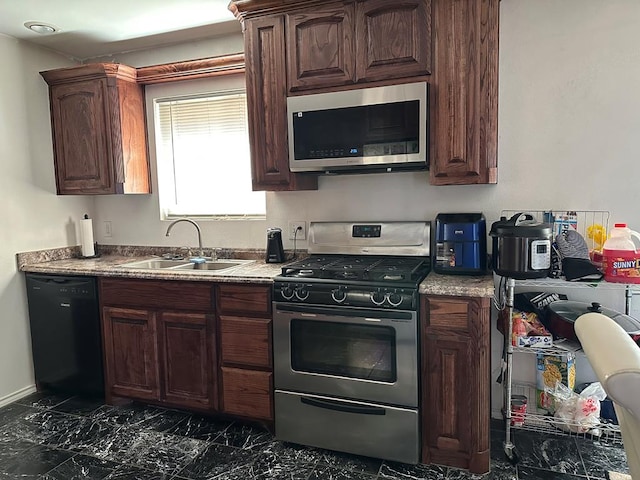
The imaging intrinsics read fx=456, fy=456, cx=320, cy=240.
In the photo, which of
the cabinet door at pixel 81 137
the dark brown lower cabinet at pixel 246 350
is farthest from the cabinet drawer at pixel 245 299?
the cabinet door at pixel 81 137

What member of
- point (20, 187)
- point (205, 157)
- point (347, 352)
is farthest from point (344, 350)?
point (20, 187)

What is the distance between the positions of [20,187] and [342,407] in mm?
2639

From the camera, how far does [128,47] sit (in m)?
3.31

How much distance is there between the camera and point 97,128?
10.3 ft

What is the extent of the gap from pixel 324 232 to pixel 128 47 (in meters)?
2.02

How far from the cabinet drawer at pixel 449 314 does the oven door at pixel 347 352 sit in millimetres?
88

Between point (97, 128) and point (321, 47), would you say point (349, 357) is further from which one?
point (97, 128)

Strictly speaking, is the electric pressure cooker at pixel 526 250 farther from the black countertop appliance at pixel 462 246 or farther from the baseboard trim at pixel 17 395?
the baseboard trim at pixel 17 395

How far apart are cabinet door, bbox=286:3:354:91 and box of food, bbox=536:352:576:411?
182 centimetres

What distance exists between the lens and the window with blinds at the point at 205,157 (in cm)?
316

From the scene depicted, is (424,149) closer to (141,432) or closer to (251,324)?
(251,324)

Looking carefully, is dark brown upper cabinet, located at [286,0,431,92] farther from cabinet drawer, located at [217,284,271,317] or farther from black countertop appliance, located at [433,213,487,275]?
cabinet drawer, located at [217,284,271,317]

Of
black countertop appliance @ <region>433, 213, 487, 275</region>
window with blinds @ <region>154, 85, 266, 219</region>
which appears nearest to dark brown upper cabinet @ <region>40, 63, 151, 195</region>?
window with blinds @ <region>154, 85, 266, 219</region>

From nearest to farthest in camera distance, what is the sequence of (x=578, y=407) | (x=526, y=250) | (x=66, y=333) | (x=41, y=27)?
(x=526, y=250) → (x=578, y=407) → (x=41, y=27) → (x=66, y=333)
